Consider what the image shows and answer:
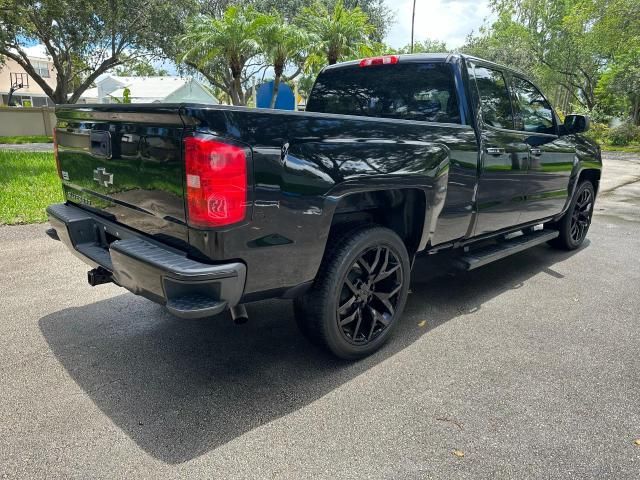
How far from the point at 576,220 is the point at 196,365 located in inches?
189

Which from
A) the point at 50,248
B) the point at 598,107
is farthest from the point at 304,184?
the point at 598,107

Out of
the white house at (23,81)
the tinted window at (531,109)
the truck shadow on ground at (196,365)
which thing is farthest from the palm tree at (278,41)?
the white house at (23,81)

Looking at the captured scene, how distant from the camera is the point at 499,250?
13.4 feet

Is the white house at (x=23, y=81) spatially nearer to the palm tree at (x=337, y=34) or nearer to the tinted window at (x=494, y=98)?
the palm tree at (x=337, y=34)

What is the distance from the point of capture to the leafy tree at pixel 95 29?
Answer: 1955 cm

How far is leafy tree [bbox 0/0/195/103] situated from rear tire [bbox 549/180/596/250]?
20.3m

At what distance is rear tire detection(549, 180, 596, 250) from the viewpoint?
214 inches

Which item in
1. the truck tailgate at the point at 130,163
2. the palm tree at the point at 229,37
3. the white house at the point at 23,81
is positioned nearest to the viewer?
the truck tailgate at the point at 130,163

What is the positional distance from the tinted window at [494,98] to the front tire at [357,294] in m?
1.49

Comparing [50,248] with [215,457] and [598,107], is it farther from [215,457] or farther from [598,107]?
[598,107]

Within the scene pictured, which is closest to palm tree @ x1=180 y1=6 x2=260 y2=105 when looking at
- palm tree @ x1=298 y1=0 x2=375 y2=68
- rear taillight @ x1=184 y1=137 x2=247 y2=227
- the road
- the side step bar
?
palm tree @ x1=298 y1=0 x2=375 y2=68

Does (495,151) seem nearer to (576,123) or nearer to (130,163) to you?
(576,123)

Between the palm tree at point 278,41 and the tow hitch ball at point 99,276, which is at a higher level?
the palm tree at point 278,41

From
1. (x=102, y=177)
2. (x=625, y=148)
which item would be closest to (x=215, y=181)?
(x=102, y=177)
